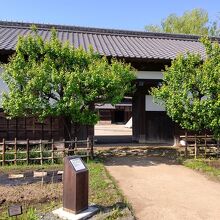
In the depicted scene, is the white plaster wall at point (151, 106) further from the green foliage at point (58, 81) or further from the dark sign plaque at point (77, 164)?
the dark sign plaque at point (77, 164)

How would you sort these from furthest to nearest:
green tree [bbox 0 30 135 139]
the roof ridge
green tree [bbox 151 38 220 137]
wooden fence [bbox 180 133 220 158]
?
the roof ridge, wooden fence [bbox 180 133 220 158], green tree [bbox 151 38 220 137], green tree [bbox 0 30 135 139]

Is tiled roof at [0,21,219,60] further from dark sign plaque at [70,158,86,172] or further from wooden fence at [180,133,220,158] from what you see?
dark sign plaque at [70,158,86,172]

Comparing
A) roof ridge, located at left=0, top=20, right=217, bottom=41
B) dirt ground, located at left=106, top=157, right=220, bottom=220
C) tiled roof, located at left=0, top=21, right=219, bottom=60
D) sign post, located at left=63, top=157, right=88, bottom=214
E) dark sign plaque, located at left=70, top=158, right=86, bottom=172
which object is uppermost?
roof ridge, located at left=0, top=20, right=217, bottom=41

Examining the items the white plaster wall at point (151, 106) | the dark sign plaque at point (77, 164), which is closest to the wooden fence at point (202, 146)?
the white plaster wall at point (151, 106)

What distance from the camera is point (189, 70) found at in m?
10.5

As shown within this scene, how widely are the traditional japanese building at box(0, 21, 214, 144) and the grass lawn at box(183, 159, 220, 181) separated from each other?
3.86m

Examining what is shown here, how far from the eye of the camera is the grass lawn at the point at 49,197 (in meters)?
5.62

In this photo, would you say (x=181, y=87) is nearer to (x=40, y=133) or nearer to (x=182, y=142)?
(x=182, y=142)

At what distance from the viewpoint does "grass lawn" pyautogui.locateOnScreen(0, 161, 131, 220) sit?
5619mm

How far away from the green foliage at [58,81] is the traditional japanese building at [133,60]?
2.40m

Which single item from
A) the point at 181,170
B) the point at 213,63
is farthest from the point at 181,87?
the point at 181,170

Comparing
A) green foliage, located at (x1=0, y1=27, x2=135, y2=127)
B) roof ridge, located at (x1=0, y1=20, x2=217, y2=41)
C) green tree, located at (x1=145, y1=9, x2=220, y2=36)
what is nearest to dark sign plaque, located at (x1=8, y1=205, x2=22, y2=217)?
green foliage, located at (x1=0, y1=27, x2=135, y2=127)

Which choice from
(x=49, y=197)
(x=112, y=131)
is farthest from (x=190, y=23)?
(x=49, y=197)

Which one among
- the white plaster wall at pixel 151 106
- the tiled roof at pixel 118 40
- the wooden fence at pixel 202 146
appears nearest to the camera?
the wooden fence at pixel 202 146
